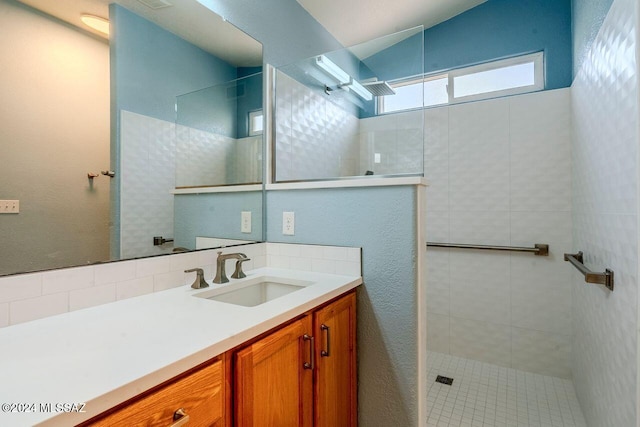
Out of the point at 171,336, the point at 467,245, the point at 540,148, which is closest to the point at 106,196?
the point at 171,336

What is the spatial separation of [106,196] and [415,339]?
1.29 meters

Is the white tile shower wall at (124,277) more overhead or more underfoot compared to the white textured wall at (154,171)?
more underfoot

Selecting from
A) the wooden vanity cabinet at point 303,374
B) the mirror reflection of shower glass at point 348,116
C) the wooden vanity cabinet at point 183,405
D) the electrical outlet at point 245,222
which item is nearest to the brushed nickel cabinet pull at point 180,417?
the wooden vanity cabinet at point 183,405

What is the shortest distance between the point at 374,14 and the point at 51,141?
2191 millimetres

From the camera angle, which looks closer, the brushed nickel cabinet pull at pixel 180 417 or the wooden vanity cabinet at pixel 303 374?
the brushed nickel cabinet pull at pixel 180 417

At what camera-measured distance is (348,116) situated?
99.5 inches

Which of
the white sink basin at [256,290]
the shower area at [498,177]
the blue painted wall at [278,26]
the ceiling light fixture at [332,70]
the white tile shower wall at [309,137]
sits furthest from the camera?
the ceiling light fixture at [332,70]

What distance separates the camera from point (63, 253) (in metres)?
0.97

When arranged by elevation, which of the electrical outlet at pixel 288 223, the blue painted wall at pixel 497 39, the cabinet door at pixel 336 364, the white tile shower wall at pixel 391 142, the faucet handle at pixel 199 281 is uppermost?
the blue painted wall at pixel 497 39

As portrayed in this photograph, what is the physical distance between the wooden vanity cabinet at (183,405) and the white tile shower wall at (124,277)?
53 centimetres

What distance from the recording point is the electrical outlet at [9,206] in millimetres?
862

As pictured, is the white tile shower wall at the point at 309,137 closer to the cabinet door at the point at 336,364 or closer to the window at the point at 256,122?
the window at the point at 256,122

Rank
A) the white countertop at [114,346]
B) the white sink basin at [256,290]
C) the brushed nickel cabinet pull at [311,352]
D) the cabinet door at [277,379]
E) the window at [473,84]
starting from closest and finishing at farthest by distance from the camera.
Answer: the white countertop at [114,346] < the cabinet door at [277,379] < the brushed nickel cabinet pull at [311,352] < the white sink basin at [256,290] < the window at [473,84]

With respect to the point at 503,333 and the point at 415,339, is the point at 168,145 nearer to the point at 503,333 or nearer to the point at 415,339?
the point at 415,339
